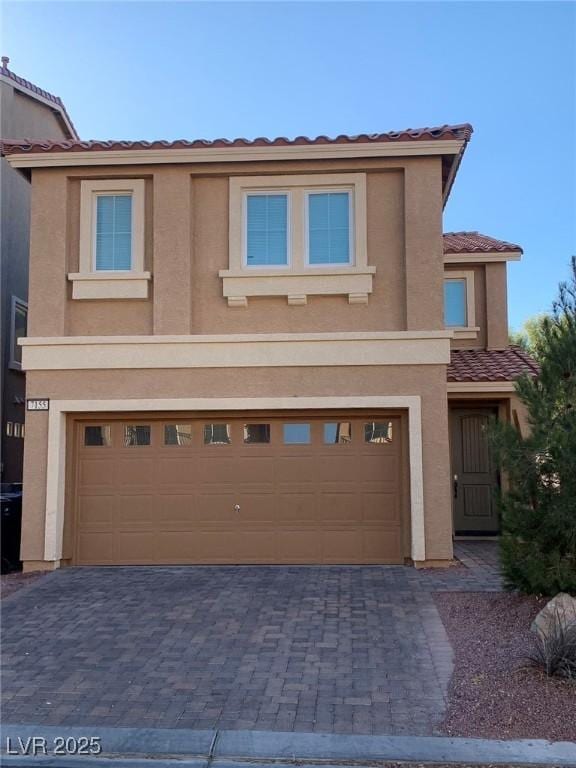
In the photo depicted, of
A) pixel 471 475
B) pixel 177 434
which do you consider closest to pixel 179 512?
pixel 177 434

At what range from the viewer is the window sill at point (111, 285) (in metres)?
10.8

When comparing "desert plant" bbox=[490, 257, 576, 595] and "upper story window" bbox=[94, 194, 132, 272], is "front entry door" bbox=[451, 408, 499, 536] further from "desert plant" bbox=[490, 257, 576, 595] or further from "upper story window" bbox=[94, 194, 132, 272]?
"upper story window" bbox=[94, 194, 132, 272]

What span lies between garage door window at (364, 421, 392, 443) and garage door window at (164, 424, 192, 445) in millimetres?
2681

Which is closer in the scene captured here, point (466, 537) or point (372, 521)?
point (372, 521)

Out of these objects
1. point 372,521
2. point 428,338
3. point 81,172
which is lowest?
point 372,521

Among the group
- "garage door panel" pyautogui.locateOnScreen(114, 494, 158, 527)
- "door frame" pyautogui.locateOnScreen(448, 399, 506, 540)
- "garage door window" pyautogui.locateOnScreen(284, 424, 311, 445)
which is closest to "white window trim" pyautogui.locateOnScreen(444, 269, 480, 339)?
"door frame" pyautogui.locateOnScreen(448, 399, 506, 540)

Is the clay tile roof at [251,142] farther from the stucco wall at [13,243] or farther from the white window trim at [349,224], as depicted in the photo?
the stucco wall at [13,243]

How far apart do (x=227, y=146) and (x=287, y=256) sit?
1.84 m

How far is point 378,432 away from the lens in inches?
424

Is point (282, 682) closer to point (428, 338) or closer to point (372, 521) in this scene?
point (372, 521)

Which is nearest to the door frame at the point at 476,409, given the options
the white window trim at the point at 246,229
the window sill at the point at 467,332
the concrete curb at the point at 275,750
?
the window sill at the point at 467,332

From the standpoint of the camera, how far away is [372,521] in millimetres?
10539

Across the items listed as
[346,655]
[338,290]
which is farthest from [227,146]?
[346,655]

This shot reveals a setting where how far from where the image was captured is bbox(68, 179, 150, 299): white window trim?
10773 mm
